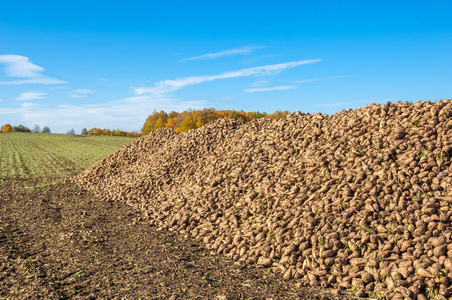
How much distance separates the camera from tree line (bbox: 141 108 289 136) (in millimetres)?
50156

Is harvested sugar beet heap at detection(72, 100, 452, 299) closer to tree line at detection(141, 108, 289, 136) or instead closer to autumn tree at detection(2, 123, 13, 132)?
tree line at detection(141, 108, 289, 136)

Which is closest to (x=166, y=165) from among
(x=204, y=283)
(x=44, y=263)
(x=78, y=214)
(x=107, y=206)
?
(x=107, y=206)

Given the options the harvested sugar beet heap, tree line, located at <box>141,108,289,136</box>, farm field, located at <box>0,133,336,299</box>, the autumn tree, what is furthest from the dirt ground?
the autumn tree

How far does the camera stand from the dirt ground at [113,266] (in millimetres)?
5184

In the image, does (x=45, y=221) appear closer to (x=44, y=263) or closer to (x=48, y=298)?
(x=44, y=263)

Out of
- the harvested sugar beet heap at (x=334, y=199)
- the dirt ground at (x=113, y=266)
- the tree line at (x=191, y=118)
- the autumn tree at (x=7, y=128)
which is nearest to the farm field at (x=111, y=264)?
the dirt ground at (x=113, y=266)

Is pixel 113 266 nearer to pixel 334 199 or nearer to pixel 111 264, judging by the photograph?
pixel 111 264

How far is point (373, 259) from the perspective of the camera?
5.52m

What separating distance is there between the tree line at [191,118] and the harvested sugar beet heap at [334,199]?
3514cm

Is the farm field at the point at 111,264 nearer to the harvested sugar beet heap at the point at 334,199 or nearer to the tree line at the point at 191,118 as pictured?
the harvested sugar beet heap at the point at 334,199

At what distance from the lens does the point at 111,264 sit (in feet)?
20.5

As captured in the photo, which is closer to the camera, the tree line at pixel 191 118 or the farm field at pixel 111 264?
the farm field at pixel 111 264

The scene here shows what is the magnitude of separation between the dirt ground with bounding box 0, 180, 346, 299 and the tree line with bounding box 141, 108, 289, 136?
123 feet

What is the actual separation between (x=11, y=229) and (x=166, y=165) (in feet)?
17.5
